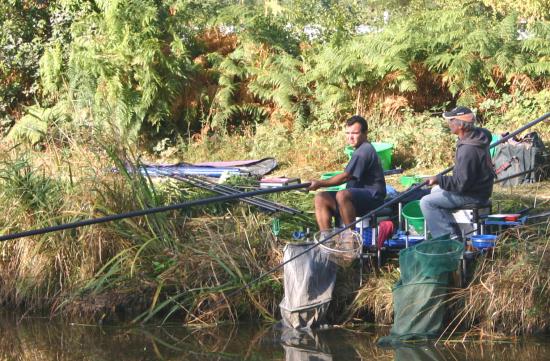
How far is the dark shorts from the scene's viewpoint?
8047 millimetres

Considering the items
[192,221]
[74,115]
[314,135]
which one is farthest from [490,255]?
[314,135]

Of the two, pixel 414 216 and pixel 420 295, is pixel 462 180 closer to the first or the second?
pixel 420 295

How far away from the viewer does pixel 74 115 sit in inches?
378

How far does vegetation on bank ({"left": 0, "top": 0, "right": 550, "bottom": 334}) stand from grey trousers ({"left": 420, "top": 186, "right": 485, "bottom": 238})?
0.41 metres

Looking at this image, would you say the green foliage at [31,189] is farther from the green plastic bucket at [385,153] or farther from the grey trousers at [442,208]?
the green plastic bucket at [385,153]

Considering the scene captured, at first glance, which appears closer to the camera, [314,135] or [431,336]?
[431,336]

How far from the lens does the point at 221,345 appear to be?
741cm

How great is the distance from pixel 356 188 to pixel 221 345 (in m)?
1.73

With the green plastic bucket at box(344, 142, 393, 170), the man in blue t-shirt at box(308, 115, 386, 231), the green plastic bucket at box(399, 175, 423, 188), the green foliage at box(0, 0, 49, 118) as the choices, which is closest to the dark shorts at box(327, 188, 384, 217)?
the man in blue t-shirt at box(308, 115, 386, 231)

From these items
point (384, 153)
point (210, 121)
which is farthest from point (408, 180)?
point (210, 121)

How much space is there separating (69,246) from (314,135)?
5.29m

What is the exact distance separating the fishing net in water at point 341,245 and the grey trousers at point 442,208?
57 centimetres

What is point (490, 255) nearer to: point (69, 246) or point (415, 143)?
point (69, 246)

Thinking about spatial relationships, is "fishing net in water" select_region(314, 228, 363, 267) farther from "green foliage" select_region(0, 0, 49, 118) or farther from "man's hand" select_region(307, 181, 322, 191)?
"green foliage" select_region(0, 0, 49, 118)
